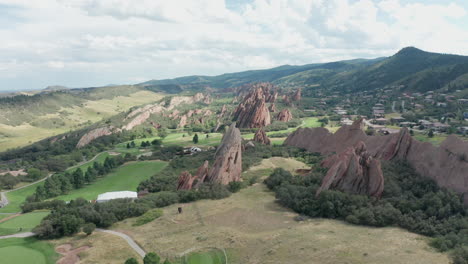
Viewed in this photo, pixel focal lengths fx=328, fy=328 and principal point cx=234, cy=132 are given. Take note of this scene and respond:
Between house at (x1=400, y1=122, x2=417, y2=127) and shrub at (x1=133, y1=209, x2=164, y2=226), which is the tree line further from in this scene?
house at (x1=400, y1=122, x2=417, y2=127)

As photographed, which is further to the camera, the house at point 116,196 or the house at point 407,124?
the house at point 407,124

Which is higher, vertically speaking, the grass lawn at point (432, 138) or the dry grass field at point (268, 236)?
the grass lawn at point (432, 138)

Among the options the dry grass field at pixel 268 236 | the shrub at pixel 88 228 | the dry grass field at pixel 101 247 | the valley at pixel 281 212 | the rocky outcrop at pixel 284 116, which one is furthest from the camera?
the rocky outcrop at pixel 284 116

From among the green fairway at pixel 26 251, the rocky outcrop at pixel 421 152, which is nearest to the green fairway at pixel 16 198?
the green fairway at pixel 26 251

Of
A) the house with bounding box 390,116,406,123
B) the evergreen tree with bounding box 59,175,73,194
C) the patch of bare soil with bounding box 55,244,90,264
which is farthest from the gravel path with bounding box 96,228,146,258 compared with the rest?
the house with bounding box 390,116,406,123

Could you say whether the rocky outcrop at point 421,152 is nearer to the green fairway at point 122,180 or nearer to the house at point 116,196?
the house at point 116,196

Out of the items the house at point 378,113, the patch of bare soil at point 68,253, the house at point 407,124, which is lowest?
the patch of bare soil at point 68,253

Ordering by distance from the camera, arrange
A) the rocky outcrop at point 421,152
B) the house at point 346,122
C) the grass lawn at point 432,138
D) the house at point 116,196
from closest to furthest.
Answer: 1. the rocky outcrop at point 421,152
2. the house at point 116,196
3. the grass lawn at point 432,138
4. the house at point 346,122
